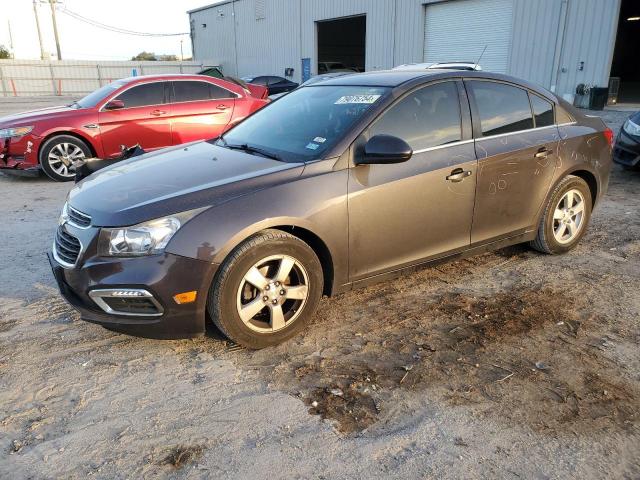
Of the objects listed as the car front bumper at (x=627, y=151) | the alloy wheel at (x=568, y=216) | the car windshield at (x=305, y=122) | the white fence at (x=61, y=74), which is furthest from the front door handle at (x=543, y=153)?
the white fence at (x=61, y=74)

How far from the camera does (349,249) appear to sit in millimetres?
3434

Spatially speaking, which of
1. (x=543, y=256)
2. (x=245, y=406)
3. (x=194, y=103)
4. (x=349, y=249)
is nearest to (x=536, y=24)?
(x=194, y=103)

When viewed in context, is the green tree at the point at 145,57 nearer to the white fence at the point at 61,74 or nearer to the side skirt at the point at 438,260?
the white fence at the point at 61,74

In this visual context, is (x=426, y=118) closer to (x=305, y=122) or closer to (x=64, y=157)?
(x=305, y=122)

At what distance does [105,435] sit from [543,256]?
3.98m

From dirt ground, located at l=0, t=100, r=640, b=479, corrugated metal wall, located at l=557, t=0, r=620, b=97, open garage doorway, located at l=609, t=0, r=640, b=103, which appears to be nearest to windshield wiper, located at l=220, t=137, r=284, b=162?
dirt ground, located at l=0, t=100, r=640, b=479

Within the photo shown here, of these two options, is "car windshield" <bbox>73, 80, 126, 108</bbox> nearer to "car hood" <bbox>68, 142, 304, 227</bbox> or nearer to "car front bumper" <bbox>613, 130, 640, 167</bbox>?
"car hood" <bbox>68, 142, 304, 227</bbox>

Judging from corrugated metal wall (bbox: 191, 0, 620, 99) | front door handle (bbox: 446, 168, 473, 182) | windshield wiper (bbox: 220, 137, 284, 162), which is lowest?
front door handle (bbox: 446, 168, 473, 182)

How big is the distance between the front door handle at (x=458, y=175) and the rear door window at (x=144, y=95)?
6.13m

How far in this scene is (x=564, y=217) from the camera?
476 centimetres

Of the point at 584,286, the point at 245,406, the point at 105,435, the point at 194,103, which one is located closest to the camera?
the point at 105,435

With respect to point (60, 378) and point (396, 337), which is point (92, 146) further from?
point (396, 337)

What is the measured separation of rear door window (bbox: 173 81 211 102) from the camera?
8.61m

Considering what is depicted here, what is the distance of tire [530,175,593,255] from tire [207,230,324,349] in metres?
2.38
